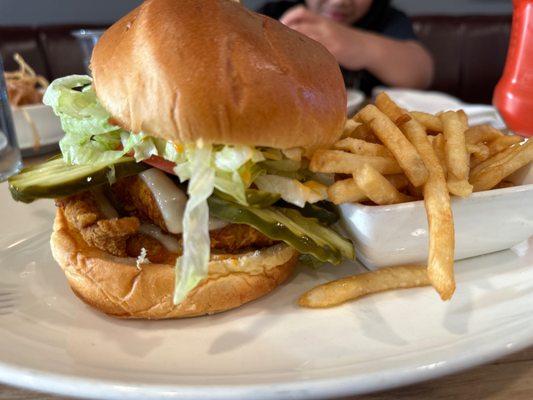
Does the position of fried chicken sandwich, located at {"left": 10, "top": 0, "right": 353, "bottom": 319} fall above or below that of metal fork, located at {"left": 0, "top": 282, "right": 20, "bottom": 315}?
above

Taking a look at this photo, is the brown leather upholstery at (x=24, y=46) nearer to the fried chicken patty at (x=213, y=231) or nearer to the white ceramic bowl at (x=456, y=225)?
the fried chicken patty at (x=213, y=231)

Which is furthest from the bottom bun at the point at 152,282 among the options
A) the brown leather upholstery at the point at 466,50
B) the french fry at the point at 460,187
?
the brown leather upholstery at the point at 466,50

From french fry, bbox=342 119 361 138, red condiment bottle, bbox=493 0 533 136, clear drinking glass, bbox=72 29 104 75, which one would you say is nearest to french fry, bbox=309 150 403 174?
french fry, bbox=342 119 361 138

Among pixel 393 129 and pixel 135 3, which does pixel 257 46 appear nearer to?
pixel 393 129

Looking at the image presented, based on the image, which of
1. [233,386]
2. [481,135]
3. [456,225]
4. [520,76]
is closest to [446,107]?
[520,76]

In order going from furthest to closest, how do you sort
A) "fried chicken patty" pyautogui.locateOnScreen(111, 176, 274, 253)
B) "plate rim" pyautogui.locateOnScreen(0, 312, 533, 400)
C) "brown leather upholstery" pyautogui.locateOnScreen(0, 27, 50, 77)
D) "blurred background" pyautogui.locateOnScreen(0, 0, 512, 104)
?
1. "blurred background" pyautogui.locateOnScreen(0, 0, 512, 104)
2. "brown leather upholstery" pyautogui.locateOnScreen(0, 27, 50, 77)
3. "fried chicken patty" pyautogui.locateOnScreen(111, 176, 274, 253)
4. "plate rim" pyautogui.locateOnScreen(0, 312, 533, 400)

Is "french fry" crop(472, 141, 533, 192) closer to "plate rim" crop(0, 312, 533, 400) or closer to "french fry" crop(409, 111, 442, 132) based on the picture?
"french fry" crop(409, 111, 442, 132)
